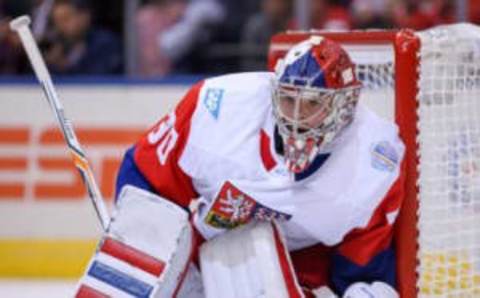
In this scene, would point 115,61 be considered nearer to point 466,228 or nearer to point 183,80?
point 183,80

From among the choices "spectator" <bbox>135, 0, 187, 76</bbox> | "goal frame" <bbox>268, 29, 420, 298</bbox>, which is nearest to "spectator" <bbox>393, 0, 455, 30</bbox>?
"spectator" <bbox>135, 0, 187, 76</bbox>

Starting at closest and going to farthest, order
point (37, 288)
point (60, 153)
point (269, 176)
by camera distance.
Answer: point (269, 176) < point (37, 288) < point (60, 153)

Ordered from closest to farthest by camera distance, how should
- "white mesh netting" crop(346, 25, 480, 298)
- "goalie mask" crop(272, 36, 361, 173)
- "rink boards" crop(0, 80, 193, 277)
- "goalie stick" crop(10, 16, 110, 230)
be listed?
"goalie mask" crop(272, 36, 361, 173) → "white mesh netting" crop(346, 25, 480, 298) → "goalie stick" crop(10, 16, 110, 230) → "rink boards" crop(0, 80, 193, 277)

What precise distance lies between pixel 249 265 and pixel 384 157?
1.24ft

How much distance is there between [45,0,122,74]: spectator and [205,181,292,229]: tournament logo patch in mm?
3016

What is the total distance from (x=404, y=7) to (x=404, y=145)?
119 inches

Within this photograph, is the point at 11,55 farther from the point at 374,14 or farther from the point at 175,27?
the point at 374,14

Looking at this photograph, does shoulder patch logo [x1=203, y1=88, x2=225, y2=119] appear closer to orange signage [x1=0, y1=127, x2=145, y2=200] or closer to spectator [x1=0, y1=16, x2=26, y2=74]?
orange signage [x1=0, y1=127, x2=145, y2=200]

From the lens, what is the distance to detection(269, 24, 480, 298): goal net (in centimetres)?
306

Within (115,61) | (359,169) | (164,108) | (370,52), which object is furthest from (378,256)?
(115,61)

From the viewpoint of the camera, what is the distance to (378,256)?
9.94 ft

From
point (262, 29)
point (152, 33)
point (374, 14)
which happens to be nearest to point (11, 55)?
point (152, 33)

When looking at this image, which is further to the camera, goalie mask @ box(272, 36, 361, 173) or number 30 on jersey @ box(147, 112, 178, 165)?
number 30 on jersey @ box(147, 112, 178, 165)

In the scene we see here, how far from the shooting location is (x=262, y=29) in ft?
20.0
